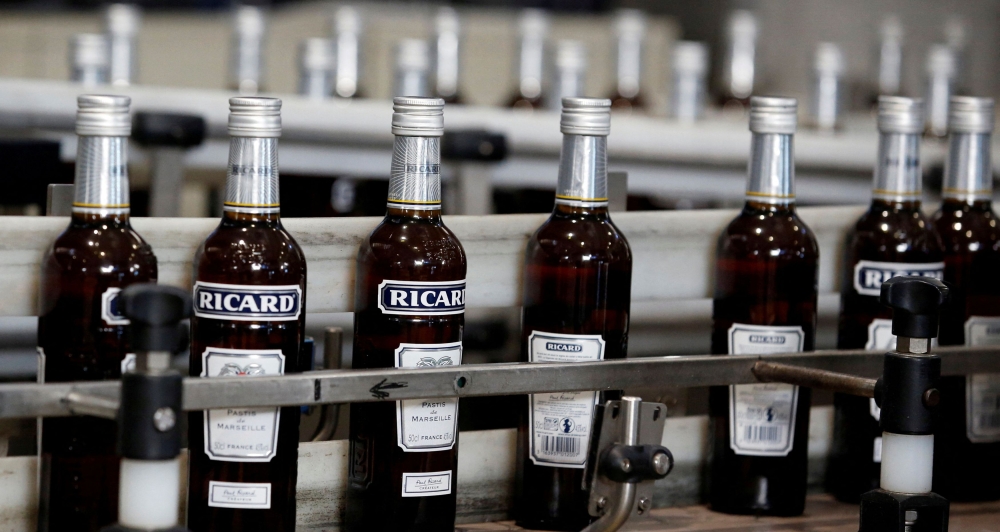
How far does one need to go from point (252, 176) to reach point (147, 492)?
0.25 metres

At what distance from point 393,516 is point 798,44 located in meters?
2.83

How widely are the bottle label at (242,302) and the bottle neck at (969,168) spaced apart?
65cm

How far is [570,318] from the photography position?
1.03 metres

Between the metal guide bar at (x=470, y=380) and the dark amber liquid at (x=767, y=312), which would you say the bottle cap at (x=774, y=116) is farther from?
the metal guide bar at (x=470, y=380)

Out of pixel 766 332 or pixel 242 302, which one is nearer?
pixel 242 302

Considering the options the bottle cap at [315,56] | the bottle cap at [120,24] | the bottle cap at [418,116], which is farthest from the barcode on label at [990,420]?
the bottle cap at [120,24]

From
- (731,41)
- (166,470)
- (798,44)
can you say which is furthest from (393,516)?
(798,44)

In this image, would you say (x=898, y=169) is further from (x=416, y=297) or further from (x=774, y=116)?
(x=416, y=297)

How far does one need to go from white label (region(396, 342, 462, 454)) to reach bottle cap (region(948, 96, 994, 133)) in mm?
532

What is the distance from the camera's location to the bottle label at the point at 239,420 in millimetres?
897

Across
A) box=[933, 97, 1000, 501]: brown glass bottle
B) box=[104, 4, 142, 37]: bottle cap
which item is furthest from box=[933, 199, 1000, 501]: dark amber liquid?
box=[104, 4, 142, 37]: bottle cap

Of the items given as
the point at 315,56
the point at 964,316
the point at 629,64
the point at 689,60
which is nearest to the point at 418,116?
the point at 964,316

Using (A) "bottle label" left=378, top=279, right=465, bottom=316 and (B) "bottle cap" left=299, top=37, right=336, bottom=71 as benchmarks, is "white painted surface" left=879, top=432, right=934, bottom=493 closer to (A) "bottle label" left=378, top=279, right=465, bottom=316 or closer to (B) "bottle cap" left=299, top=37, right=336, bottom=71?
(A) "bottle label" left=378, top=279, right=465, bottom=316

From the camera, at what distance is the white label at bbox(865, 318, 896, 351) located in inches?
44.6
